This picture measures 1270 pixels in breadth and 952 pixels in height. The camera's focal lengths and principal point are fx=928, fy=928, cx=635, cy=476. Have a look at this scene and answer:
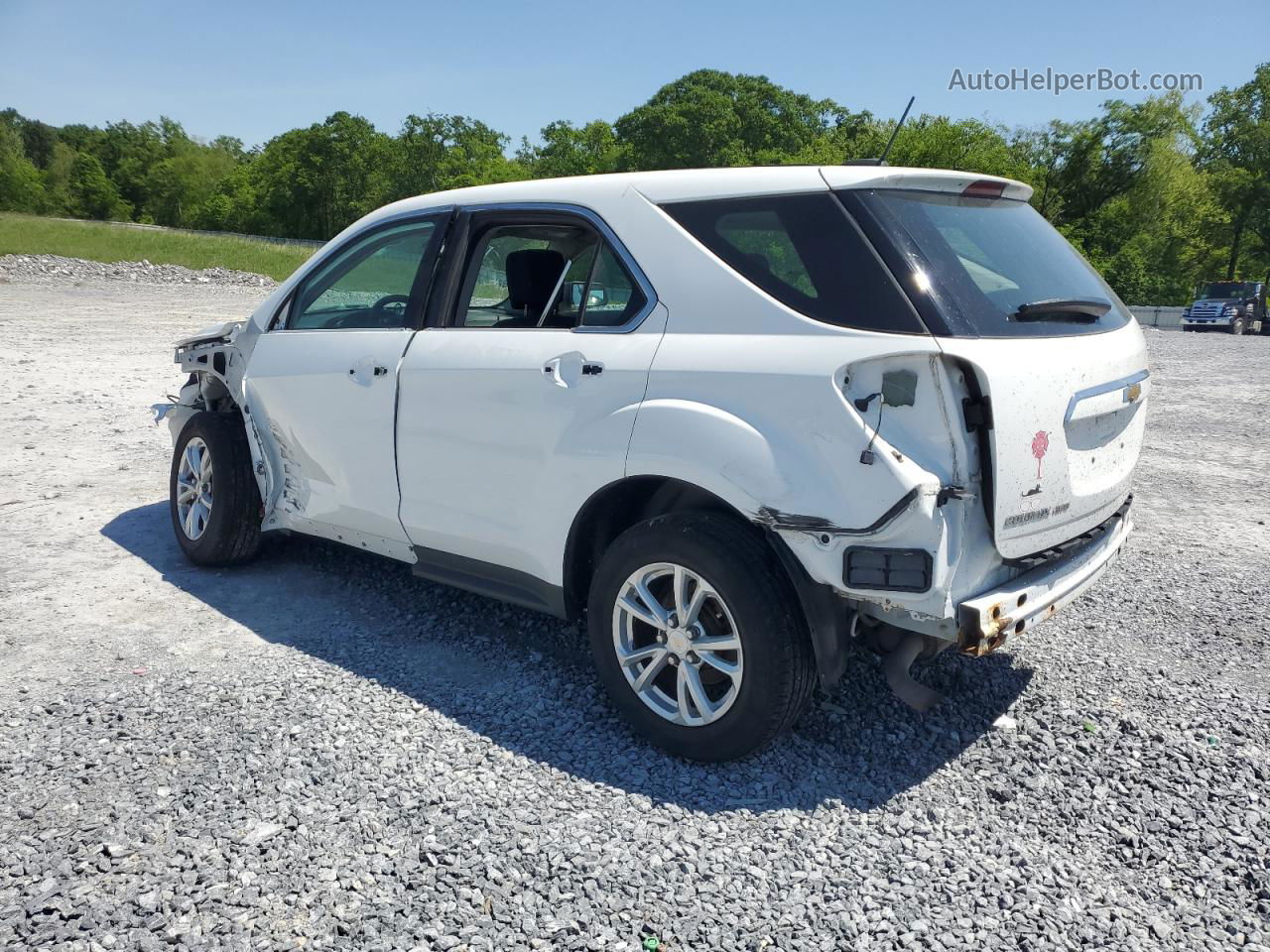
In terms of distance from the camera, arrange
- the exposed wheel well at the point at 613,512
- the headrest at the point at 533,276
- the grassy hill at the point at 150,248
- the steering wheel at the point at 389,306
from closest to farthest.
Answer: the exposed wheel well at the point at 613,512 < the headrest at the point at 533,276 < the steering wheel at the point at 389,306 < the grassy hill at the point at 150,248

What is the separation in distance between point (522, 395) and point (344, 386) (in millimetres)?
1160

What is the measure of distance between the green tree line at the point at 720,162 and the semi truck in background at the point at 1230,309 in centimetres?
965

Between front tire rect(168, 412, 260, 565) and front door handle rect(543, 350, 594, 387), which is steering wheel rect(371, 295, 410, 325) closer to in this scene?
front door handle rect(543, 350, 594, 387)

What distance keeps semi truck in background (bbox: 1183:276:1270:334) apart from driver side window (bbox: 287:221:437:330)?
39.0 m

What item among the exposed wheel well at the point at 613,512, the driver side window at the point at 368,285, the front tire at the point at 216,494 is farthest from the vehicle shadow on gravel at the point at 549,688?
the driver side window at the point at 368,285

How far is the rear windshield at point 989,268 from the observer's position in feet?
9.44

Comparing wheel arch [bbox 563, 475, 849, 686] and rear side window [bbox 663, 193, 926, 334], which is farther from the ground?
rear side window [bbox 663, 193, 926, 334]

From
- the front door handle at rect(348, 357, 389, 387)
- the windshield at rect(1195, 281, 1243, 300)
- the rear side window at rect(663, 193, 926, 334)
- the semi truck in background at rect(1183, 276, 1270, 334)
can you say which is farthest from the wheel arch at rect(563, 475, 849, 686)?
the windshield at rect(1195, 281, 1243, 300)

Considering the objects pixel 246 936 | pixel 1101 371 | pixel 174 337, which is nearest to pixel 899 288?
pixel 1101 371

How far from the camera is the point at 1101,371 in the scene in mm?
3158

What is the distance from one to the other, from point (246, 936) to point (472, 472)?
184cm

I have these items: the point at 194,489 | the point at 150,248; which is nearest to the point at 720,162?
the point at 150,248

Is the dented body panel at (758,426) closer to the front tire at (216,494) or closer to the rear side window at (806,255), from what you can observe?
the rear side window at (806,255)

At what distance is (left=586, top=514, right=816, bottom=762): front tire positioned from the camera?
9.75 ft
